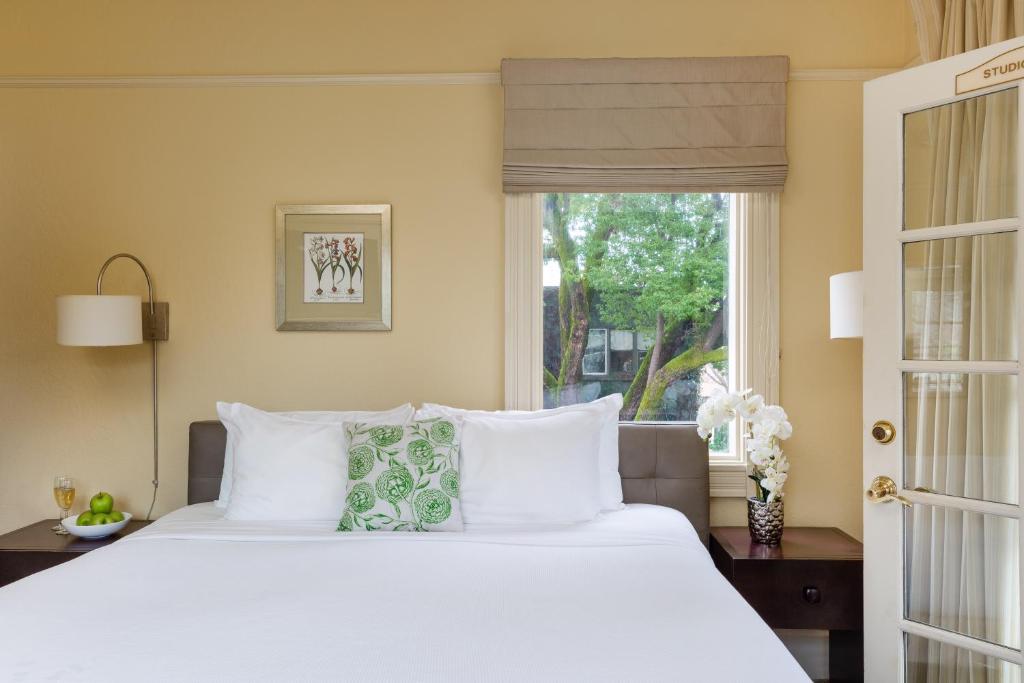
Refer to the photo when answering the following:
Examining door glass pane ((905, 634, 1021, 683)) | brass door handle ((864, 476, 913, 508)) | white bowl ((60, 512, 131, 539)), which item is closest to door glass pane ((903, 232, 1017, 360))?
brass door handle ((864, 476, 913, 508))

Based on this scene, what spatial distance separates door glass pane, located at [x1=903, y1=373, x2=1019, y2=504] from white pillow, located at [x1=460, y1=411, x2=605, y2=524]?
3.42ft

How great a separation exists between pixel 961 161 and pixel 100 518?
330cm

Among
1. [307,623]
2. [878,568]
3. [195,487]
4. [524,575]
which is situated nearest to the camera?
[307,623]

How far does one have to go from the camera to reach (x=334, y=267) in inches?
119

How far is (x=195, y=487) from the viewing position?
2891 mm

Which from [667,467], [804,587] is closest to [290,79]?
[667,467]

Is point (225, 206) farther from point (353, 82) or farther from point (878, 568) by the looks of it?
point (878, 568)

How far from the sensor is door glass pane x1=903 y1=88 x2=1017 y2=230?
188cm

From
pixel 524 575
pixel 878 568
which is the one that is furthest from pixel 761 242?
pixel 524 575

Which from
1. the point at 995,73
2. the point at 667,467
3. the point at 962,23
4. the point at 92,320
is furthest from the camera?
the point at 667,467

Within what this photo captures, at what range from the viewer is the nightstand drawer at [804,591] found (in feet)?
8.14

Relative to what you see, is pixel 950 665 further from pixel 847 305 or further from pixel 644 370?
pixel 644 370

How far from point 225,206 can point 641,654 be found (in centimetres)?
258

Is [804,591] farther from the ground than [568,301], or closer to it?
closer to it
